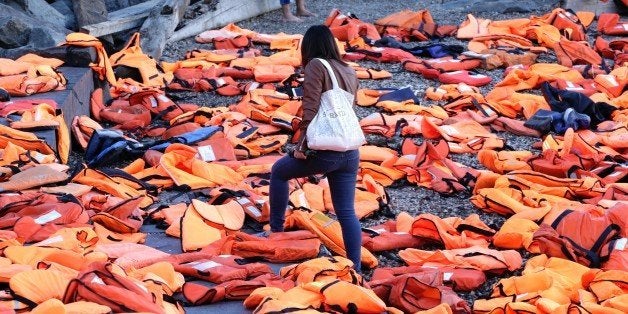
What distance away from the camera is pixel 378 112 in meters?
10.3

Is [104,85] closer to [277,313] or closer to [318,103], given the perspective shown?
[318,103]

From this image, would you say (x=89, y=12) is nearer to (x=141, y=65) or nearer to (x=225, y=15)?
(x=141, y=65)

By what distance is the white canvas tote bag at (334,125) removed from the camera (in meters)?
5.74

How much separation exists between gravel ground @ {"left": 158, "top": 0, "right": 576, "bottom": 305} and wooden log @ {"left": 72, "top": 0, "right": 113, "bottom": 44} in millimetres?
874

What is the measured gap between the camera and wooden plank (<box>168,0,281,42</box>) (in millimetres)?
13789

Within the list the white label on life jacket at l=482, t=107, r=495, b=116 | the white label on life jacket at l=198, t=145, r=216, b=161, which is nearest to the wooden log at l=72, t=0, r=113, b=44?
the white label on life jacket at l=198, t=145, r=216, b=161

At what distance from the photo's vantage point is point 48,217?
650 centimetres

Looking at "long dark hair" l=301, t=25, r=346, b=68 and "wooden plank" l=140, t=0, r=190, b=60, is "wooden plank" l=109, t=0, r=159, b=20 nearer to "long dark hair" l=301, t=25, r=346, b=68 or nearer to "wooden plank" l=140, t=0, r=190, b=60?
"wooden plank" l=140, t=0, r=190, b=60

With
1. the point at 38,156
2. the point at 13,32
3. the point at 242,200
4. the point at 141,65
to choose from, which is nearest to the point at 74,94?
the point at 38,156

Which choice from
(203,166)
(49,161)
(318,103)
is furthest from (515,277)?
(49,161)

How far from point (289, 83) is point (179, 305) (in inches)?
239

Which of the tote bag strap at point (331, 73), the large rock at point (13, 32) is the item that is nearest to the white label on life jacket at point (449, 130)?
the tote bag strap at point (331, 73)

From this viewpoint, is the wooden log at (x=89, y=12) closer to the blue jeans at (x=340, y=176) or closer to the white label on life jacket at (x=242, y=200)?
the white label on life jacket at (x=242, y=200)

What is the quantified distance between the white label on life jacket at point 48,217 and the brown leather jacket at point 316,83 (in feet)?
5.53
